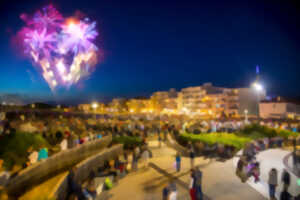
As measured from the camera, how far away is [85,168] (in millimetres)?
12148

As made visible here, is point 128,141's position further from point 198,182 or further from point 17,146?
point 198,182

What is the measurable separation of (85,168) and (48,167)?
2.19 meters

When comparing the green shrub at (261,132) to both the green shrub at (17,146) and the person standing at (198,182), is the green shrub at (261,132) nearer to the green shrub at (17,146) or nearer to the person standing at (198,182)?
the person standing at (198,182)

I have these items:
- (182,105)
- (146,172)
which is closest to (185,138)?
(146,172)

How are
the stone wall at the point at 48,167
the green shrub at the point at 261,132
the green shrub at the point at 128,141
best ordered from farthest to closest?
the green shrub at the point at 261,132 → the green shrub at the point at 128,141 → the stone wall at the point at 48,167

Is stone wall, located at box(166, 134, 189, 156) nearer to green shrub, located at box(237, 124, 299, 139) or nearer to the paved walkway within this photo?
the paved walkway

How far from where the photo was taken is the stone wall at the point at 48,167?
7759 millimetres

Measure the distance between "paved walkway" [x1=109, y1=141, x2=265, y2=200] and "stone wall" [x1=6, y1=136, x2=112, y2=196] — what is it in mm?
3446

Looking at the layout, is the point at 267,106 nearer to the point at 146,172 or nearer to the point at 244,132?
the point at 244,132

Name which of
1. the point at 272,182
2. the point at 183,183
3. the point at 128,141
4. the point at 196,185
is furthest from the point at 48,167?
the point at 272,182

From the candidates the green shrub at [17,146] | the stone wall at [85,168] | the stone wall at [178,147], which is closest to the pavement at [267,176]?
the stone wall at [178,147]

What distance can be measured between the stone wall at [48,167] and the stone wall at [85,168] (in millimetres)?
1295

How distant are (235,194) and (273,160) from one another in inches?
191

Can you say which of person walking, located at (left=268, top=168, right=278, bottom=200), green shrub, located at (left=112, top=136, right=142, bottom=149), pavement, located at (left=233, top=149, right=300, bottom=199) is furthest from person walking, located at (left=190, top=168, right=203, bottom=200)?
green shrub, located at (left=112, top=136, right=142, bottom=149)
